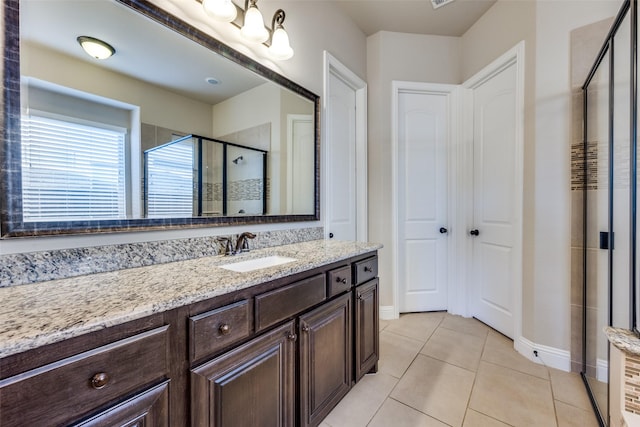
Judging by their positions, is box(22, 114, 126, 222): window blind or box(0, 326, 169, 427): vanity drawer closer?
box(0, 326, 169, 427): vanity drawer

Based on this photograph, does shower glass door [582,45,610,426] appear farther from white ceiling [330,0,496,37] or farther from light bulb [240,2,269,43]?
light bulb [240,2,269,43]

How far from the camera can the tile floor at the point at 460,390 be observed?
4.74ft

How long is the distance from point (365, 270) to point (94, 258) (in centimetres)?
132

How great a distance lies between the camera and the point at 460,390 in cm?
167

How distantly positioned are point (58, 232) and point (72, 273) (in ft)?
0.49

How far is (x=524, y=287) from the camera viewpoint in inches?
81.5

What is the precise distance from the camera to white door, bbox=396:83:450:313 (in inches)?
108

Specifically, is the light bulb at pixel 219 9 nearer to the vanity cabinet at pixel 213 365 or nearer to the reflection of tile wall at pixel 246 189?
the reflection of tile wall at pixel 246 189

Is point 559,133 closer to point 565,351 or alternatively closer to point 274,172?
point 565,351

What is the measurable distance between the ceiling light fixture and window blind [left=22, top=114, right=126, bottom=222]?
0.76 meters

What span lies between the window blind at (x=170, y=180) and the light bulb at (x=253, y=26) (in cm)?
69

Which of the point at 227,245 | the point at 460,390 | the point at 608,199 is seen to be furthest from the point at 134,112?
the point at 608,199

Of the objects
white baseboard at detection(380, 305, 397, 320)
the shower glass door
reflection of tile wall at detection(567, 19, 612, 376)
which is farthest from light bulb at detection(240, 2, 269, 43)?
white baseboard at detection(380, 305, 397, 320)

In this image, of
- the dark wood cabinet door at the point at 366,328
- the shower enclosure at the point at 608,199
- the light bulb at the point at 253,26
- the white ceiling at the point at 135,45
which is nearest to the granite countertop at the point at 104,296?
the dark wood cabinet door at the point at 366,328
